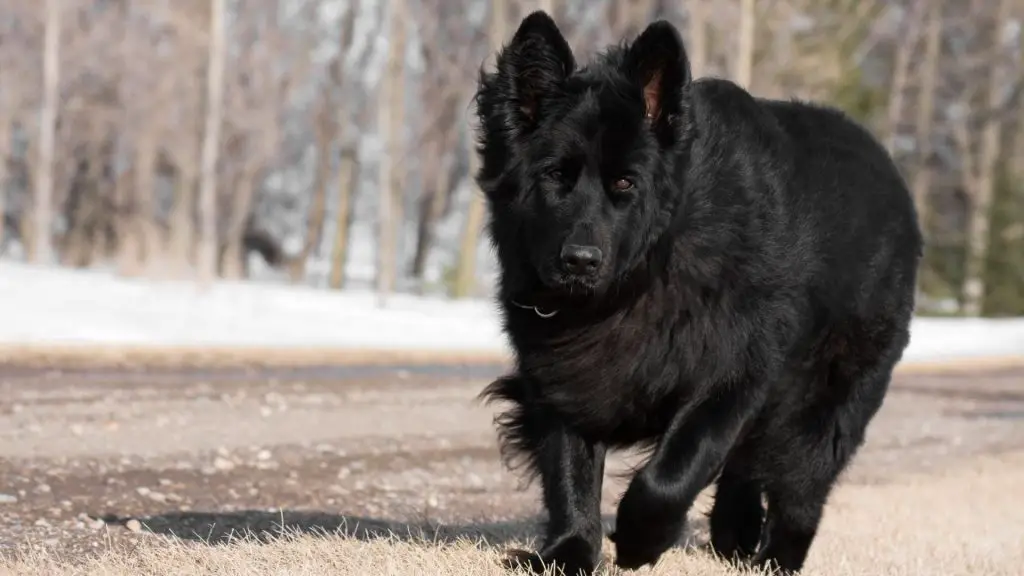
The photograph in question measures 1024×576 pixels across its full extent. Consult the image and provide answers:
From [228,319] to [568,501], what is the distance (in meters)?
17.1

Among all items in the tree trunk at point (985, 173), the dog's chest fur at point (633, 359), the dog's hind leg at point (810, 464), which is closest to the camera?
the dog's chest fur at point (633, 359)

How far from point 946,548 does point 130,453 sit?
5.06m

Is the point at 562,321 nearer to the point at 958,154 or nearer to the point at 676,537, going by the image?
the point at 676,537

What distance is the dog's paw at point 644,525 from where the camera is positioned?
4.97 meters

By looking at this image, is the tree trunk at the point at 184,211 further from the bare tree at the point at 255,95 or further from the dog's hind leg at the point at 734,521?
the dog's hind leg at the point at 734,521

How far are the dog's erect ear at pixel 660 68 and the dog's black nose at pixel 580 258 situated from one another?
0.61 meters

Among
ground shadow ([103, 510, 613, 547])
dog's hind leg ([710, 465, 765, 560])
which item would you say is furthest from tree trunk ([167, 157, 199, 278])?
dog's hind leg ([710, 465, 765, 560])

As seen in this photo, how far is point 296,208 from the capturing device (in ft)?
189

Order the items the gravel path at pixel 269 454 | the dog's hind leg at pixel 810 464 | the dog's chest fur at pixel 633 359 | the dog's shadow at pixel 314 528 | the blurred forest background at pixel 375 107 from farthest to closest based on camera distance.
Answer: the blurred forest background at pixel 375 107
the gravel path at pixel 269 454
the dog's hind leg at pixel 810 464
the dog's shadow at pixel 314 528
the dog's chest fur at pixel 633 359

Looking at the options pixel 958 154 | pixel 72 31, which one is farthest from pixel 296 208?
pixel 958 154

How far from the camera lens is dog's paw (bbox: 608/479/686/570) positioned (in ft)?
16.3

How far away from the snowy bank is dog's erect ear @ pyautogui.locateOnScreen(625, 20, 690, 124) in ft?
36.0

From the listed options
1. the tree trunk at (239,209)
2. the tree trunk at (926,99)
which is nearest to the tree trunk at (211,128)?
the tree trunk at (239,209)

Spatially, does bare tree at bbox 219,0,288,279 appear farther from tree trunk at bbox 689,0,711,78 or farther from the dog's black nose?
the dog's black nose
